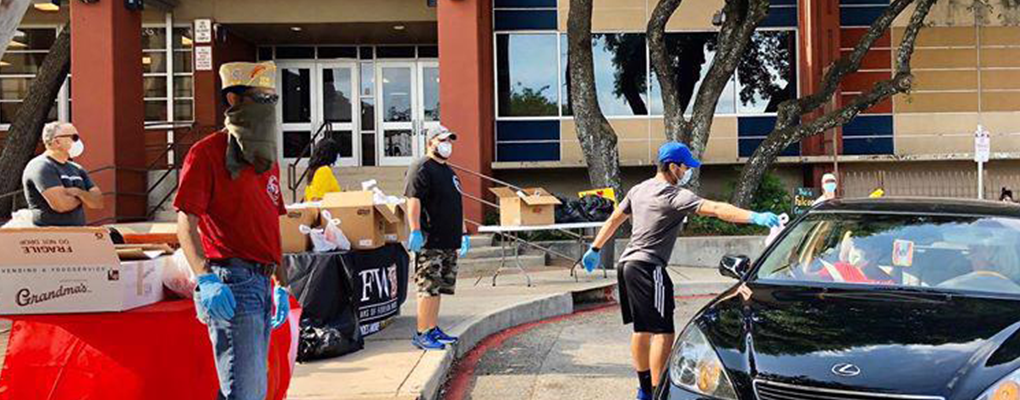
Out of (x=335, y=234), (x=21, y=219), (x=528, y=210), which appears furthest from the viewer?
(x=528, y=210)

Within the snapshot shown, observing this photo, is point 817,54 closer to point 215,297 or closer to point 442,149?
point 442,149

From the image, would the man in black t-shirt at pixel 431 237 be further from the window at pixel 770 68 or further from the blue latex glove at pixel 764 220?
the window at pixel 770 68

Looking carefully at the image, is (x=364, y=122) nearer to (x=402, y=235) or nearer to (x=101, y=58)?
(x=101, y=58)

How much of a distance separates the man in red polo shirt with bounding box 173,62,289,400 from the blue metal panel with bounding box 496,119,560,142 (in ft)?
42.8

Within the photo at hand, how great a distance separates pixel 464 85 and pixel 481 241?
3.09 metres

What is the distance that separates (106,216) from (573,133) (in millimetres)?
9141

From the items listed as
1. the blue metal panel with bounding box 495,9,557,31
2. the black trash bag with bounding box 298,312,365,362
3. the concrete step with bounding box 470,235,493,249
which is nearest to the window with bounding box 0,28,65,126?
the blue metal panel with bounding box 495,9,557,31

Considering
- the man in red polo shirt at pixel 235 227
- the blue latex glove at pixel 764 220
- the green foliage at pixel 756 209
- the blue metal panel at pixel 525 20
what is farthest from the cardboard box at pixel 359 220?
the blue metal panel at pixel 525 20

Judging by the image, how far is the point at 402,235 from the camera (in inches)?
285

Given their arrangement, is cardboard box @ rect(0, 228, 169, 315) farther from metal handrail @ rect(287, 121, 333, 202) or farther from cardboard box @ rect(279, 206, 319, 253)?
metal handrail @ rect(287, 121, 333, 202)

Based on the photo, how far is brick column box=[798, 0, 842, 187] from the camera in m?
16.5

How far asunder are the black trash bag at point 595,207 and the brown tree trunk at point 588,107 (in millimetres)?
2141

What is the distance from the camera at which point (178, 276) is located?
12.9ft

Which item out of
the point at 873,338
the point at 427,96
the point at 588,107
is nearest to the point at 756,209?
the point at 588,107
